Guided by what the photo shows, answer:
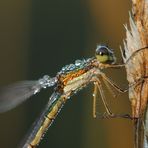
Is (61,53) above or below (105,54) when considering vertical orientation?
above

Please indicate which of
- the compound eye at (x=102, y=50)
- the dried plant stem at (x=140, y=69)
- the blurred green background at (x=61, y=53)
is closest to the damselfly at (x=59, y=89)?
the compound eye at (x=102, y=50)

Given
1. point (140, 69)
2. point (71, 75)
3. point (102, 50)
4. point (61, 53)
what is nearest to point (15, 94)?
point (71, 75)

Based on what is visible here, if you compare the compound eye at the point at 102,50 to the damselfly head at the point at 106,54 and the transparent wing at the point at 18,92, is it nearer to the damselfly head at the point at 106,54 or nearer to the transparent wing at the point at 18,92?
the damselfly head at the point at 106,54

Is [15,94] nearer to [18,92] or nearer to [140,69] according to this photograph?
[18,92]

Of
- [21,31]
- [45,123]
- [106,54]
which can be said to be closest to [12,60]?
[21,31]

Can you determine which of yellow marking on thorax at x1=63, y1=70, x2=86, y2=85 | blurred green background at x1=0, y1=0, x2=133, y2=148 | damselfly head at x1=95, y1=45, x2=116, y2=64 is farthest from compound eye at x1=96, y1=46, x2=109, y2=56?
blurred green background at x1=0, y1=0, x2=133, y2=148
